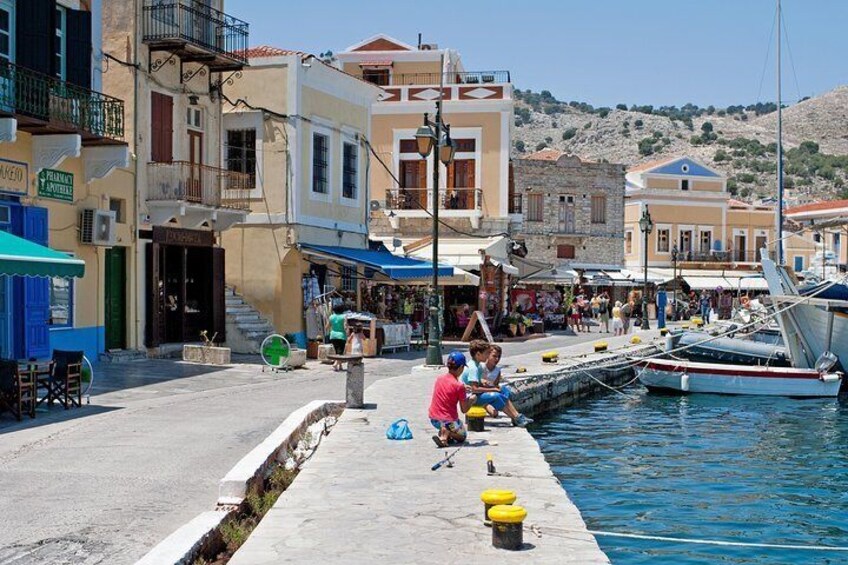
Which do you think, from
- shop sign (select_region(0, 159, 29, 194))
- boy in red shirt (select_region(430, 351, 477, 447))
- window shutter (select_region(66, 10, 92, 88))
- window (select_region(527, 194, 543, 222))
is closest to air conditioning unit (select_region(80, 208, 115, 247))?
shop sign (select_region(0, 159, 29, 194))

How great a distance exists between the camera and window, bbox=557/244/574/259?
205 ft

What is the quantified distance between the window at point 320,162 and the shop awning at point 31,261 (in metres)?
14.8

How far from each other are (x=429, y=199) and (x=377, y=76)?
640cm

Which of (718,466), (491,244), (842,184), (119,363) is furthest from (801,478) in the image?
(842,184)

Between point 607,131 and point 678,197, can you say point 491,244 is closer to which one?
point 678,197

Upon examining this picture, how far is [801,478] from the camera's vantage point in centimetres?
1688

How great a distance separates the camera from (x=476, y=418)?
14.2m

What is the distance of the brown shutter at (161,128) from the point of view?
24828mm

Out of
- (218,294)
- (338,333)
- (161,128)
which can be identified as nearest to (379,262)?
(338,333)

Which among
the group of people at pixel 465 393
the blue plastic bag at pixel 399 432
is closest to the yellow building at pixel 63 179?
the group of people at pixel 465 393

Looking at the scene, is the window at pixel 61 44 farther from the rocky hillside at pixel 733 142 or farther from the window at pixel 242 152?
the rocky hillside at pixel 733 142

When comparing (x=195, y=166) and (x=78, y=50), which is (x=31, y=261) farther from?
(x=195, y=166)

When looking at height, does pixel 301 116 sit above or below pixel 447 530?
above

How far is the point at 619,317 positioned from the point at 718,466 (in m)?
24.9
